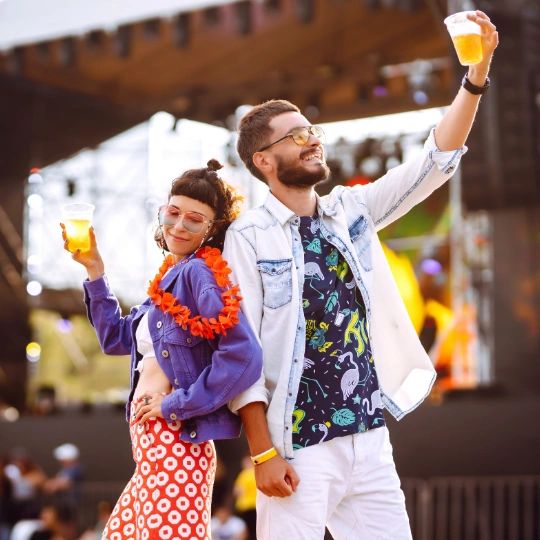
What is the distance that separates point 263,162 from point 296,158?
4.1 inches

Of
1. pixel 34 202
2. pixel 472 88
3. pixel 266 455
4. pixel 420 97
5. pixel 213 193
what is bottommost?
pixel 266 455

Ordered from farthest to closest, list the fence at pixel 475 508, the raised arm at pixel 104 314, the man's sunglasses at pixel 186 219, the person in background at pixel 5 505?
the person in background at pixel 5 505 < the fence at pixel 475 508 < the raised arm at pixel 104 314 < the man's sunglasses at pixel 186 219

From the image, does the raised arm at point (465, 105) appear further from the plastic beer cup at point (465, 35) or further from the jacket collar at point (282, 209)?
the jacket collar at point (282, 209)

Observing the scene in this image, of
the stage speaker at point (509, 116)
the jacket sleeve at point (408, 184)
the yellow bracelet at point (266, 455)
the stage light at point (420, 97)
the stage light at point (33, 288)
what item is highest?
the stage light at point (420, 97)

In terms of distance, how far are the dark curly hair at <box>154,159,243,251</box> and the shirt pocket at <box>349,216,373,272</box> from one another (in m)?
0.32

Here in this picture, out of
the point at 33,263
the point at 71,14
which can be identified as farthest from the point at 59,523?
the point at 33,263

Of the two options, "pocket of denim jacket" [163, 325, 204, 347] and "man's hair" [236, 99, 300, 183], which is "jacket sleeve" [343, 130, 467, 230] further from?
"pocket of denim jacket" [163, 325, 204, 347]

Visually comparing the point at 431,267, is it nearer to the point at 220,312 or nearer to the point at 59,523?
the point at 59,523

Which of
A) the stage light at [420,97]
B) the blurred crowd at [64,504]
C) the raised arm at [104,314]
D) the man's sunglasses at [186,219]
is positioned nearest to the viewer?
the man's sunglasses at [186,219]

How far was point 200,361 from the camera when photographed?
2684 mm

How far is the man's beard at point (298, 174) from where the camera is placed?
9.07ft

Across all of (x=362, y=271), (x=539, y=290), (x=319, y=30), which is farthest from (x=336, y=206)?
(x=319, y=30)

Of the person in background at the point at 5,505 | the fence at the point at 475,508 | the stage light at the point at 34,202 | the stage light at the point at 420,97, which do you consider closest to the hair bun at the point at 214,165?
the fence at the point at 475,508

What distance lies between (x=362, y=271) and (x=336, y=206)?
7.8 inches
